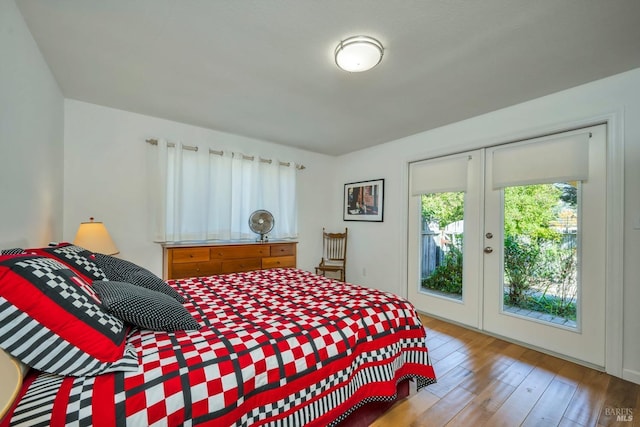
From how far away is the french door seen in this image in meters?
2.24

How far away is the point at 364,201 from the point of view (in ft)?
13.8

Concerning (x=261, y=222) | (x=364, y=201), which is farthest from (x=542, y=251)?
(x=261, y=222)

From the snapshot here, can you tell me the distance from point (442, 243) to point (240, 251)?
97.4 inches

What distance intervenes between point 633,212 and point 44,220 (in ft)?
14.6

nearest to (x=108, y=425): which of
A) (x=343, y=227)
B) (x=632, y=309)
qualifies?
(x=632, y=309)

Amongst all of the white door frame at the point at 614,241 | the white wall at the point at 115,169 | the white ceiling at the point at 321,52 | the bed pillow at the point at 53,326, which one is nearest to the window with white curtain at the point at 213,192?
the white wall at the point at 115,169

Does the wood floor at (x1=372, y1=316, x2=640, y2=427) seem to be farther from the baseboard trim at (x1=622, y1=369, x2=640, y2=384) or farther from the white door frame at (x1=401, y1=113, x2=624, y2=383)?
the white door frame at (x1=401, y1=113, x2=624, y2=383)

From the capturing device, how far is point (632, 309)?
2.01 meters

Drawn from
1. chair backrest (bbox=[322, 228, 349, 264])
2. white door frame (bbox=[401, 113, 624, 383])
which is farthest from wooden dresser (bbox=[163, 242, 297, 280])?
white door frame (bbox=[401, 113, 624, 383])

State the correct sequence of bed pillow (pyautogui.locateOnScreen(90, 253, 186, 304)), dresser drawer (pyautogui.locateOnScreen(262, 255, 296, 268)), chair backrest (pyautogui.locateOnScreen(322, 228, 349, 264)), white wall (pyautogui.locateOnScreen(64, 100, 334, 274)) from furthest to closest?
chair backrest (pyautogui.locateOnScreen(322, 228, 349, 264))
dresser drawer (pyautogui.locateOnScreen(262, 255, 296, 268))
white wall (pyautogui.locateOnScreen(64, 100, 334, 274))
bed pillow (pyautogui.locateOnScreen(90, 253, 186, 304))

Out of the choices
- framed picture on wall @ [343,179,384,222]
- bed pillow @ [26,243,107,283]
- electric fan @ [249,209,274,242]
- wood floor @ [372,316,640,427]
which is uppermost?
framed picture on wall @ [343,179,384,222]

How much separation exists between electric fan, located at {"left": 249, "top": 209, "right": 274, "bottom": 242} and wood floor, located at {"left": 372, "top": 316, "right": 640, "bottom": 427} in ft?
7.77

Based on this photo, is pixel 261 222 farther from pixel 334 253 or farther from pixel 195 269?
pixel 334 253

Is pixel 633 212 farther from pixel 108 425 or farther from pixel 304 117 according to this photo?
pixel 108 425
